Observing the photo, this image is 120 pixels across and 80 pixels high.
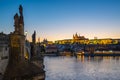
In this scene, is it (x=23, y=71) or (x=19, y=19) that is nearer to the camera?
(x=23, y=71)

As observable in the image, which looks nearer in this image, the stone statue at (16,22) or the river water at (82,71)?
the stone statue at (16,22)

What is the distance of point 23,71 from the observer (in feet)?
60.5

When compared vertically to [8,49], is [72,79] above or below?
below

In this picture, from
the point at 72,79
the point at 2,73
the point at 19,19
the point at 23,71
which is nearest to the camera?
the point at 2,73

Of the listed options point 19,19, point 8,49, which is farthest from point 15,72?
point 19,19

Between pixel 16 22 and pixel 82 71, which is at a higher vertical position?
pixel 16 22

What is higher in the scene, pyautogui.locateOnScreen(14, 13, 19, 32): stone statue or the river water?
pyautogui.locateOnScreen(14, 13, 19, 32): stone statue

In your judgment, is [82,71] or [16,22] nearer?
[16,22]

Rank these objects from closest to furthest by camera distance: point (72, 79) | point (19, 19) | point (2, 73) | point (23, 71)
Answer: point (2, 73)
point (23, 71)
point (19, 19)
point (72, 79)

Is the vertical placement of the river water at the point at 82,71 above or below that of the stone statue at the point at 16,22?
below

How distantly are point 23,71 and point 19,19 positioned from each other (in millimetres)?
4305

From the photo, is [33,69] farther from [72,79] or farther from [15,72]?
[72,79]

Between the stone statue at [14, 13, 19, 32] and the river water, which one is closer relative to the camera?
the stone statue at [14, 13, 19, 32]

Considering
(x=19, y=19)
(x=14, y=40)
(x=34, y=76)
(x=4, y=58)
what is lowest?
(x=34, y=76)
